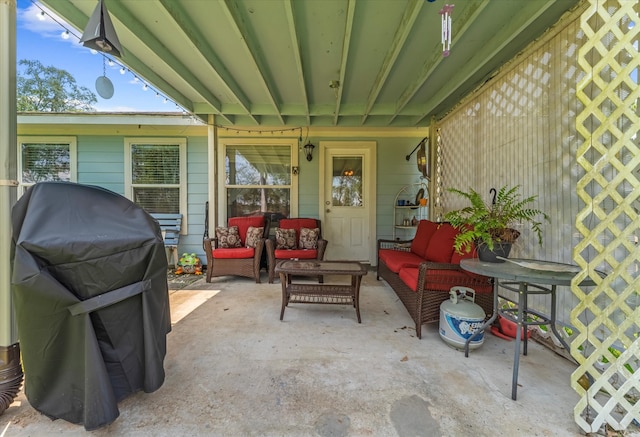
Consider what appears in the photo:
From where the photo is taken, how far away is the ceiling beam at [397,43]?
1.98 metres

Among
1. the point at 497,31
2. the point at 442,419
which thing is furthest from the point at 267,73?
the point at 442,419

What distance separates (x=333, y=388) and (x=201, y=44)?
3181 millimetres

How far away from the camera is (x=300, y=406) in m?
1.43

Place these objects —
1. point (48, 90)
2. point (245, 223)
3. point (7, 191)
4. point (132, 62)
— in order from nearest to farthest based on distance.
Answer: point (7, 191) < point (132, 62) < point (245, 223) < point (48, 90)

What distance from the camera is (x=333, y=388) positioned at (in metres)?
1.58

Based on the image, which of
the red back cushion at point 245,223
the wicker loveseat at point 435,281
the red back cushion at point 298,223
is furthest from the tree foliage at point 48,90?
the wicker loveseat at point 435,281

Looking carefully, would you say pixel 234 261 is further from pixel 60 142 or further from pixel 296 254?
pixel 60 142

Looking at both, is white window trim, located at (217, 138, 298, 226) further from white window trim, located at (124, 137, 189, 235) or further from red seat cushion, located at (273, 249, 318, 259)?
red seat cushion, located at (273, 249, 318, 259)

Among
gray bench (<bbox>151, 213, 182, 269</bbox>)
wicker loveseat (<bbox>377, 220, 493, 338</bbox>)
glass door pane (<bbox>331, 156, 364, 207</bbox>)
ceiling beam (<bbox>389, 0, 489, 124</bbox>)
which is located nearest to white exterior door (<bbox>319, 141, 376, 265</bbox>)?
glass door pane (<bbox>331, 156, 364, 207</bbox>)

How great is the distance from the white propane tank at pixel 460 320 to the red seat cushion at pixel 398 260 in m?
0.72

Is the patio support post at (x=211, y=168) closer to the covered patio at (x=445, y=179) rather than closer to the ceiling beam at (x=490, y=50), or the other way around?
the covered patio at (x=445, y=179)

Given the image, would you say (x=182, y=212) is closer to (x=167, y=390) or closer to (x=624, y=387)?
(x=167, y=390)

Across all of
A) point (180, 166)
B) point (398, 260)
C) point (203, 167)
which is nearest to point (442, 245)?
point (398, 260)

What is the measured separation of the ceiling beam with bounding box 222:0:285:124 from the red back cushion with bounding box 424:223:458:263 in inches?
108
